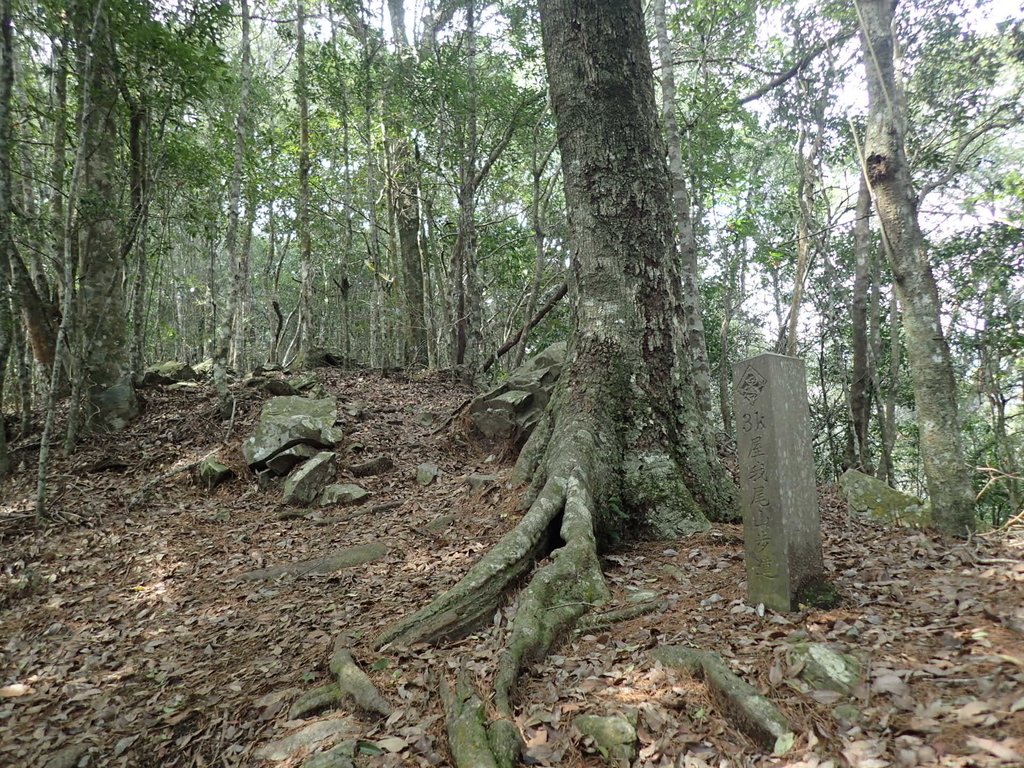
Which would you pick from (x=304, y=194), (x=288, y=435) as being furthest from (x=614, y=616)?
(x=304, y=194)

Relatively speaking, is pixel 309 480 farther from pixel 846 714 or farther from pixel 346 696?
pixel 846 714

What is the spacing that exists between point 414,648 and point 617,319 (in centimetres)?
366

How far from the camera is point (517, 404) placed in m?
9.35

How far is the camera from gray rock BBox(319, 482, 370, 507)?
823 cm

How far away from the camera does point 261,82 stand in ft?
62.3

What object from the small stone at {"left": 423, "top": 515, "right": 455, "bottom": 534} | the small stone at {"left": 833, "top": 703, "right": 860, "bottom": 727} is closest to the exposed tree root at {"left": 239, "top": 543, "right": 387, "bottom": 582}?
the small stone at {"left": 423, "top": 515, "right": 455, "bottom": 534}

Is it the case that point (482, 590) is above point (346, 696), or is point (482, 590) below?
above

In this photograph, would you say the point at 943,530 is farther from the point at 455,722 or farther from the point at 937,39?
the point at 937,39

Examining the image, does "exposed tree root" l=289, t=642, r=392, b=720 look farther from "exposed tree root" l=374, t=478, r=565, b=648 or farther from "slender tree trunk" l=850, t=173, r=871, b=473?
"slender tree trunk" l=850, t=173, r=871, b=473

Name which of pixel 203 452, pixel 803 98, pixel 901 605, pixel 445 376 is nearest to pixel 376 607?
pixel 901 605

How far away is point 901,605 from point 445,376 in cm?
1204

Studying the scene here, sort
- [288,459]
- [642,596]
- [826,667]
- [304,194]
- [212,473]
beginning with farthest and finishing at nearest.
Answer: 1. [304,194]
2. [288,459]
3. [212,473]
4. [642,596]
5. [826,667]

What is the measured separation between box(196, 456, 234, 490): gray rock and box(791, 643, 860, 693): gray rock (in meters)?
8.43

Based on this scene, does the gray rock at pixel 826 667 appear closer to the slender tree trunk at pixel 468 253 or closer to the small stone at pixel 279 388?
the small stone at pixel 279 388
